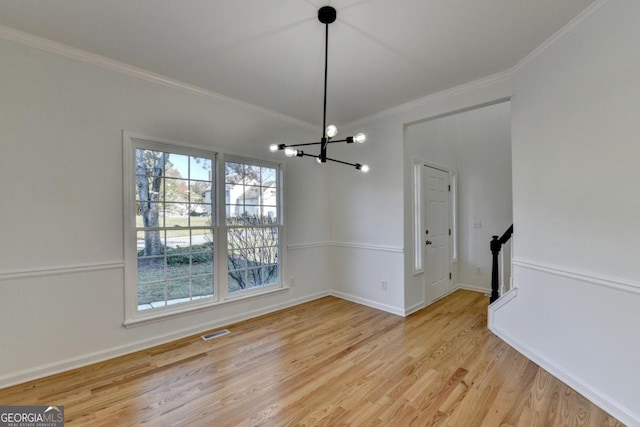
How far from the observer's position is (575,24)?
2111mm

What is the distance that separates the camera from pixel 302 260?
430cm

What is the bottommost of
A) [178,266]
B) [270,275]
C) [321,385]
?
[321,385]

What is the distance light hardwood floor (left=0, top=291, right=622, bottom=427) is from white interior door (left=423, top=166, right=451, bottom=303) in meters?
1.16

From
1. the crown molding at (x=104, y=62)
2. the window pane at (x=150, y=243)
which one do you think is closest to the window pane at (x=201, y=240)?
the window pane at (x=150, y=243)

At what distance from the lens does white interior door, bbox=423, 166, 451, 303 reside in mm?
4245

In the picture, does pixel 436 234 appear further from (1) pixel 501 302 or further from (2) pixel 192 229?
(2) pixel 192 229

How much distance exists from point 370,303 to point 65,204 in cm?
372

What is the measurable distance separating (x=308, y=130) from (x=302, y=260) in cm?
208

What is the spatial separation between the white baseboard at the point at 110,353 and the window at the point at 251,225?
1.17 ft

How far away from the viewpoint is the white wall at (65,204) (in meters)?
2.23

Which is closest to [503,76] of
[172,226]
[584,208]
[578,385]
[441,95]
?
[441,95]

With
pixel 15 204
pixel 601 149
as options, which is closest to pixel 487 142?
pixel 601 149

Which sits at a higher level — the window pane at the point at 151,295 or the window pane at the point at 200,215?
the window pane at the point at 200,215

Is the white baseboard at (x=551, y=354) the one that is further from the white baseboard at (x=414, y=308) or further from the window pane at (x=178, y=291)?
the window pane at (x=178, y=291)
